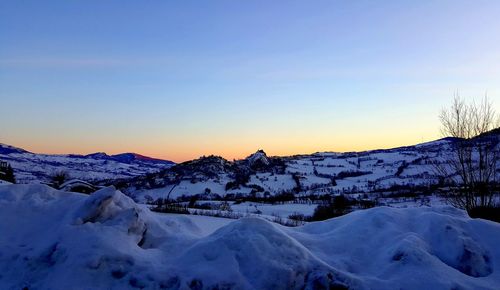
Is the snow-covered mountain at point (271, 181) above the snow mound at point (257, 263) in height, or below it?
below

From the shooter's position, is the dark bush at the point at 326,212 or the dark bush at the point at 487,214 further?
Result: the dark bush at the point at 326,212

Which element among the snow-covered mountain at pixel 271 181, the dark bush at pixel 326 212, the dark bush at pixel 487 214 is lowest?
the snow-covered mountain at pixel 271 181

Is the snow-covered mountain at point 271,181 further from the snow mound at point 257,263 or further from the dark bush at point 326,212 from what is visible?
the snow mound at point 257,263

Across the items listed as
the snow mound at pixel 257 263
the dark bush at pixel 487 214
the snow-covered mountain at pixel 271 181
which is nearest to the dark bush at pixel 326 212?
the dark bush at pixel 487 214

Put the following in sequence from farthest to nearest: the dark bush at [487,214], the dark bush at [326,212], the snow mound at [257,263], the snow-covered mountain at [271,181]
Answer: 1. the snow-covered mountain at [271,181]
2. the dark bush at [326,212]
3. the dark bush at [487,214]
4. the snow mound at [257,263]

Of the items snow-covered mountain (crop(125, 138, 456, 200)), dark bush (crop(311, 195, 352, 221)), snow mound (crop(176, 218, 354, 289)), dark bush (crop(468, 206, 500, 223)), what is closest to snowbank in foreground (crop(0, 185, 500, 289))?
snow mound (crop(176, 218, 354, 289))

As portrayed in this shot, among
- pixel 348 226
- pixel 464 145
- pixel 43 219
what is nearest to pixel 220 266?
pixel 348 226

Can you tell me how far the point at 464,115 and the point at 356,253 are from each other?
58.3 ft

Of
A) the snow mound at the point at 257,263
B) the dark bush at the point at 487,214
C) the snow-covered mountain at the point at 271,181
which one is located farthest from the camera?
the snow-covered mountain at the point at 271,181

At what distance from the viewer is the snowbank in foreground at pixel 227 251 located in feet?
21.9

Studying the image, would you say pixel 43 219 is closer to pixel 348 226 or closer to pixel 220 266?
pixel 220 266

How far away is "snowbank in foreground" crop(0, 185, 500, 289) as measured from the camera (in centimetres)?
668

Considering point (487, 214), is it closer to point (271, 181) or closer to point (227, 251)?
point (227, 251)

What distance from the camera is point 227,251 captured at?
7.05m
